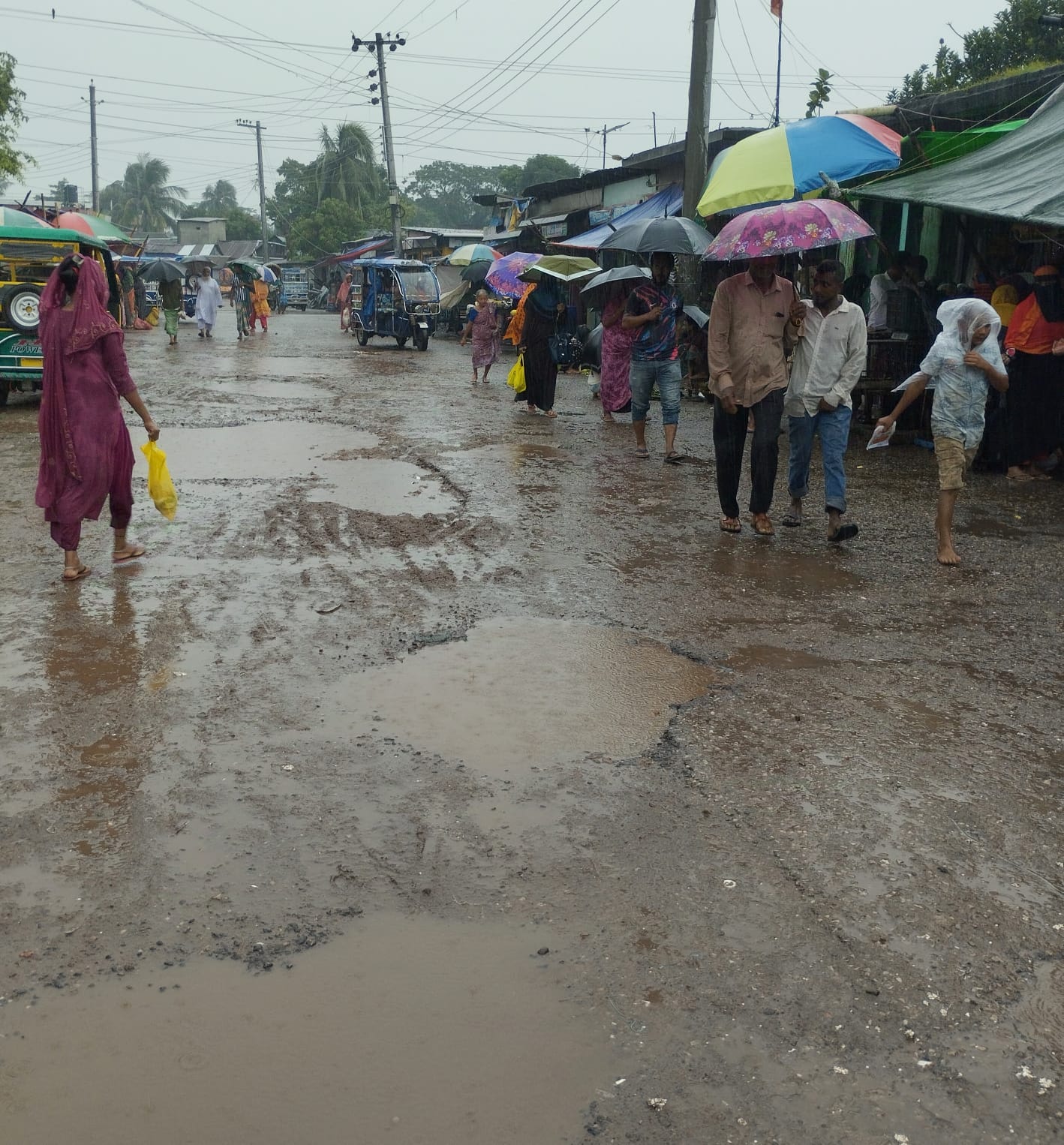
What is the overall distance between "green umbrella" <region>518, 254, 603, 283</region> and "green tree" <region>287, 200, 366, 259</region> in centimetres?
4624

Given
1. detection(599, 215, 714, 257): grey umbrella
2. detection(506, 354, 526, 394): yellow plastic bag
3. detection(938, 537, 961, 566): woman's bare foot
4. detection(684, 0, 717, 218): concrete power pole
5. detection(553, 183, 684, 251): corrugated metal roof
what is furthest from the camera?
detection(553, 183, 684, 251): corrugated metal roof

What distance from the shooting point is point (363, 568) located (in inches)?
243

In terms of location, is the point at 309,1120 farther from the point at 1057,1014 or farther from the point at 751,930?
the point at 1057,1014

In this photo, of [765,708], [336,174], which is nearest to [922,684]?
[765,708]

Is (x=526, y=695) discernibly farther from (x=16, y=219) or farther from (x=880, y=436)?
(x=16, y=219)

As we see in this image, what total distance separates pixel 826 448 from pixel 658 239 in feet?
11.3

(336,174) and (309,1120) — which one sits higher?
(336,174)

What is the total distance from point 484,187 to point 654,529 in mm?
95031

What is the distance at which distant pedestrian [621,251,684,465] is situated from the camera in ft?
30.8

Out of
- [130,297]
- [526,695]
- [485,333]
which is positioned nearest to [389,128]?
[130,297]

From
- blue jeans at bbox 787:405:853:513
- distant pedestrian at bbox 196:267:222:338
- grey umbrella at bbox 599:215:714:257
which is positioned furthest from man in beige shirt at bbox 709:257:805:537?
distant pedestrian at bbox 196:267:222:338

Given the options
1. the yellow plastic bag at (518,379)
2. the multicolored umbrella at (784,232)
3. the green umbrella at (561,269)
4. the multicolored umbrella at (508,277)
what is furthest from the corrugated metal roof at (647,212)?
the multicolored umbrella at (784,232)

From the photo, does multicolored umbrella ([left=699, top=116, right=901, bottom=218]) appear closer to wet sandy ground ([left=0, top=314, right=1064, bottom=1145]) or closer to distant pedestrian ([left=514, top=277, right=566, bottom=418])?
distant pedestrian ([left=514, top=277, right=566, bottom=418])

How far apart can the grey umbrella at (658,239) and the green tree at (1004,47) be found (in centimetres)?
1643
